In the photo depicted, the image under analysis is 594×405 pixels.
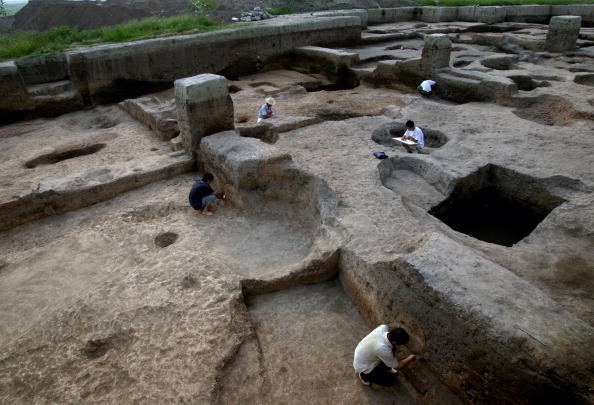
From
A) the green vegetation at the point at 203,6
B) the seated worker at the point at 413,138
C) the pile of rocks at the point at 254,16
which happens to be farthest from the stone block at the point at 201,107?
the green vegetation at the point at 203,6

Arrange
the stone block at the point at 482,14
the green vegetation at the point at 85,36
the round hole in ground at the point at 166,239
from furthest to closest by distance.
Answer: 1. the stone block at the point at 482,14
2. the green vegetation at the point at 85,36
3. the round hole in ground at the point at 166,239

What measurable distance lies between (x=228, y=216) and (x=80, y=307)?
2.09 m

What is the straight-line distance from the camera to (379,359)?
130 inches

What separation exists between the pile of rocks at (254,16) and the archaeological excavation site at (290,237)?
465 centimetres

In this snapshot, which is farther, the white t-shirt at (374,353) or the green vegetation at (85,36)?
the green vegetation at (85,36)

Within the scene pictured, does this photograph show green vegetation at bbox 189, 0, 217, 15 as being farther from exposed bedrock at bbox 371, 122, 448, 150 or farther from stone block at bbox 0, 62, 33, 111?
exposed bedrock at bbox 371, 122, 448, 150

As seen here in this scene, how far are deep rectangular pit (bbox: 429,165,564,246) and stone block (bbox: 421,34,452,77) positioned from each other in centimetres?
454

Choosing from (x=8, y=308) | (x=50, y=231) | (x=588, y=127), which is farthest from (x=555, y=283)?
(x=50, y=231)

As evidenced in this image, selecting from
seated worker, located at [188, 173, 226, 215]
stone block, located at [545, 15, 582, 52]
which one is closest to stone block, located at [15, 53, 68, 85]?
seated worker, located at [188, 173, 226, 215]

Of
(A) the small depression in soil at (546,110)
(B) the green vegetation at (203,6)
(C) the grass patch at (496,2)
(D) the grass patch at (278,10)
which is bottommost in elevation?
(A) the small depression in soil at (546,110)

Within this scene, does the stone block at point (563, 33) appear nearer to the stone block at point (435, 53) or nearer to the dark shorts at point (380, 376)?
the stone block at point (435, 53)

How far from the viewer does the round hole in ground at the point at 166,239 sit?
16.3 feet

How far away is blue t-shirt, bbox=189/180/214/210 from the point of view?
17.6 ft

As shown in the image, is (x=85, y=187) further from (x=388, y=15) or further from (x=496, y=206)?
(x=388, y=15)
